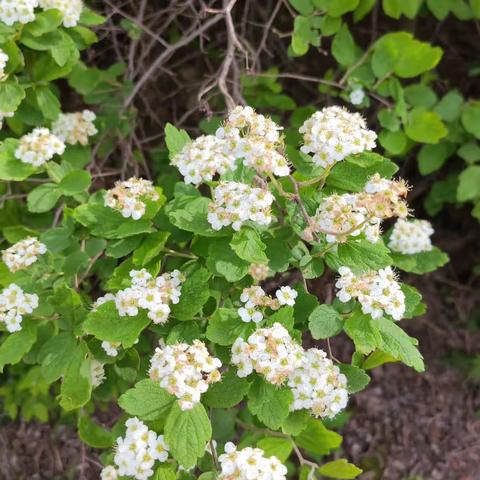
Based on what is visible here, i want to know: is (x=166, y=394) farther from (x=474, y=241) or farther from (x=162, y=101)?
(x=474, y=241)

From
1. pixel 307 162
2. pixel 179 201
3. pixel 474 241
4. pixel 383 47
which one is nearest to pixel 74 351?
pixel 179 201

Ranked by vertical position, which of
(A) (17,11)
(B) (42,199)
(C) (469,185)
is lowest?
(C) (469,185)

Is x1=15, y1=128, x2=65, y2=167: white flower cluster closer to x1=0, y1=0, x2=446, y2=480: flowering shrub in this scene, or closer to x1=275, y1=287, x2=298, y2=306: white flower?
x1=0, y1=0, x2=446, y2=480: flowering shrub

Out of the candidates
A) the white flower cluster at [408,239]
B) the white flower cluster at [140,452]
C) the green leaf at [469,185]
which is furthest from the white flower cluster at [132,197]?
the green leaf at [469,185]

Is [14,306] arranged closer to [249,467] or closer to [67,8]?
[249,467]

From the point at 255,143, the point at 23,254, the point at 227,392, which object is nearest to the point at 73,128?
the point at 23,254

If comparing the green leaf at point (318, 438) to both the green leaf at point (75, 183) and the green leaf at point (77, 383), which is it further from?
the green leaf at point (75, 183)

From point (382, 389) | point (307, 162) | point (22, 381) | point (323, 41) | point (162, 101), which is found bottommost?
point (382, 389)

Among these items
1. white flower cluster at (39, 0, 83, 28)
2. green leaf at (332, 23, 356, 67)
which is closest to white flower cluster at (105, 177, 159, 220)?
white flower cluster at (39, 0, 83, 28)
